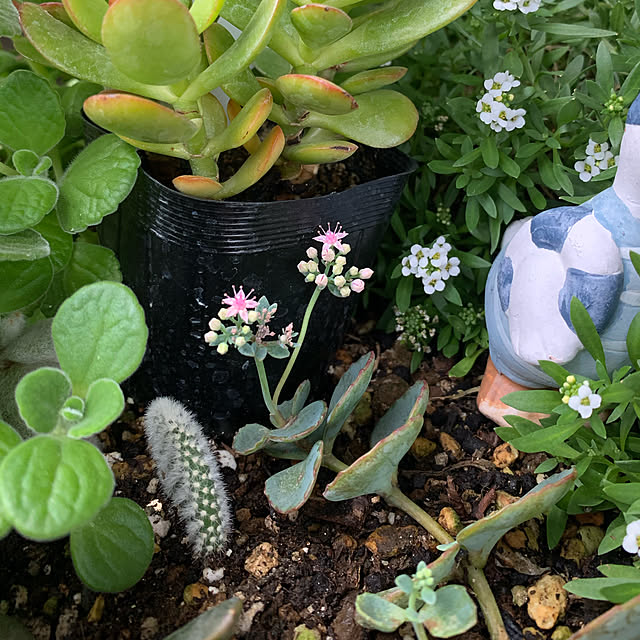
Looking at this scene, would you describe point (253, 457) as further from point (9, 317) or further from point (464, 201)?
point (464, 201)

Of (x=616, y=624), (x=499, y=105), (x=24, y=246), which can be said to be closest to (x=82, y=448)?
(x=24, y=246)

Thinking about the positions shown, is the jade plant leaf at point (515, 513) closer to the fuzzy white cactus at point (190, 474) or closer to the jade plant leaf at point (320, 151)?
the fuzzy white cactus at point (190, 474)

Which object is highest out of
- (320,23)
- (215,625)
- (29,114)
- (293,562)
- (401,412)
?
(320,23)

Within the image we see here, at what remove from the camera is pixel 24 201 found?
0.91 metres

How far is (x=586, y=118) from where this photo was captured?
1178mm

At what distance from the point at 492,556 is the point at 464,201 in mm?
579

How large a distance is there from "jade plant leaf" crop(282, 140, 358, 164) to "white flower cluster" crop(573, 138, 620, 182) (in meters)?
0.35

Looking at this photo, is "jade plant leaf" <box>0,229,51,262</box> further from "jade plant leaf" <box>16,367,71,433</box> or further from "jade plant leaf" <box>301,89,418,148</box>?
"jade plant leaf" <box>301,89,418,148</box>

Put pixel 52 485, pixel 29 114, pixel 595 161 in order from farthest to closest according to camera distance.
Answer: pixel 595 161 → pixel 29 114 → pixel 52 485

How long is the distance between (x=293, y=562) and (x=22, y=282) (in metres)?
0.49

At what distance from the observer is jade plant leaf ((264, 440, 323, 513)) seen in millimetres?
880

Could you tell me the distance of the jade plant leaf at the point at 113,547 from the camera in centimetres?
85

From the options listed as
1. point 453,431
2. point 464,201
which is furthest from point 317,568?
point 464,201

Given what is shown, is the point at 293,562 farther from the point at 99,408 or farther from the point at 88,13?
the point at 88,13
